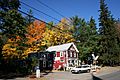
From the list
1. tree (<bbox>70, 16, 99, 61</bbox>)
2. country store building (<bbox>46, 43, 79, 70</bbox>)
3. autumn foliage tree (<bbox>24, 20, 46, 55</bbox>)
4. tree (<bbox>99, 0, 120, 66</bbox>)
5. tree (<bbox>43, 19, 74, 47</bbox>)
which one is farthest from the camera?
tree (<bbox>43, 19, 74, 47</bbox>)

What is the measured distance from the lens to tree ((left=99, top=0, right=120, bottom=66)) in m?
58.6

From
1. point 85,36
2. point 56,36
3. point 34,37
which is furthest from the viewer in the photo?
point 56,36

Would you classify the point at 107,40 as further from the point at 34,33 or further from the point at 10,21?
the point at 10,21

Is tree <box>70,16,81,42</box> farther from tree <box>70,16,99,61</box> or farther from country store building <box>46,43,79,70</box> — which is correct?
country store building <box>46,43,79,70</box>

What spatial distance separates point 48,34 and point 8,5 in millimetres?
31839

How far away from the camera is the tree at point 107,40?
58.6 m

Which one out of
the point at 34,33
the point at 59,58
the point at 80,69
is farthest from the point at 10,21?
the point at 59,58

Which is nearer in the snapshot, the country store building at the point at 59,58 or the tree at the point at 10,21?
the tree at the point at 10,21

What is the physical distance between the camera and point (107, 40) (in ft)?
196

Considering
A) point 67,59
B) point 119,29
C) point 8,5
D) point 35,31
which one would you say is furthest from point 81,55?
point 8,5

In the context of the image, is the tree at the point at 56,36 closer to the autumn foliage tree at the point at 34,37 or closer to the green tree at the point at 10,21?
the autumn foliage tree at the point at 34,37

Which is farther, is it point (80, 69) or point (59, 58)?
point (59, 58)

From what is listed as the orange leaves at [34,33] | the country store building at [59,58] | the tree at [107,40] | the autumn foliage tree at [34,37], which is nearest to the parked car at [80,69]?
the autumn foliage tree at [34,37]

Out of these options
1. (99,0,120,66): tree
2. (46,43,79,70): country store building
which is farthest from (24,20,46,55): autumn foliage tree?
(99,0,120,66): tree
